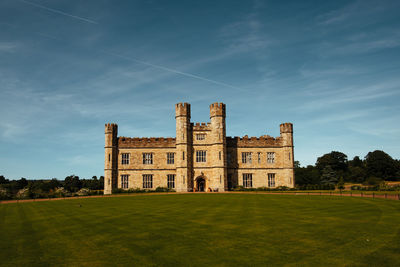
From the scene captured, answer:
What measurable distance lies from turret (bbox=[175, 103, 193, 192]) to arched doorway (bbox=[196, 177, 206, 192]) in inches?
63.2

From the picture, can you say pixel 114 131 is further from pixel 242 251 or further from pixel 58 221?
pixel 242 251

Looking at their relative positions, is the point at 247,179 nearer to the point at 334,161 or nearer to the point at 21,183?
the point at 334,161

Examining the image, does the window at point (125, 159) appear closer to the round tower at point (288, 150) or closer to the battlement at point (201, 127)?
the battlement at point (201, 127)

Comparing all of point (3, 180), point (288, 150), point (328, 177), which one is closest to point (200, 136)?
point (288, 150)

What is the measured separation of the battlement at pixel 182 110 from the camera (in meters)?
45.7

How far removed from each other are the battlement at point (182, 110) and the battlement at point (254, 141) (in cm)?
778

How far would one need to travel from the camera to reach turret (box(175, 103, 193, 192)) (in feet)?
146

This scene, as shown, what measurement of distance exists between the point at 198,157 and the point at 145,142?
344 inches

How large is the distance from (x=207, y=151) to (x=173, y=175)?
6.52 meters

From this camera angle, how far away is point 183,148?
148 ft

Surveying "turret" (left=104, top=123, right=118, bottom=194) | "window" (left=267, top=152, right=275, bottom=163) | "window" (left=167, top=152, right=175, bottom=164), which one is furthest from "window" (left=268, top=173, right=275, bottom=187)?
"turret" (left=104, top=123, right=118, bottom=194)

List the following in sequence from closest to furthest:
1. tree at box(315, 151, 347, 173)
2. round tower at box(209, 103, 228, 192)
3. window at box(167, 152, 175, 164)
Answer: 1. round tower at box(209, 103, 228, 192)
2. window at box(167, 152, 175, 164)
3. tree at box(315, 151, 347, 173)

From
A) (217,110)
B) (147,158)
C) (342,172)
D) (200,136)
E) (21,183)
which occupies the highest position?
(217,110)

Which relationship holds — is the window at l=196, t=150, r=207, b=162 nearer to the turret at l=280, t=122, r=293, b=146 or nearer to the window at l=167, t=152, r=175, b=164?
the window at l=167, t=152, r=175, b=164
